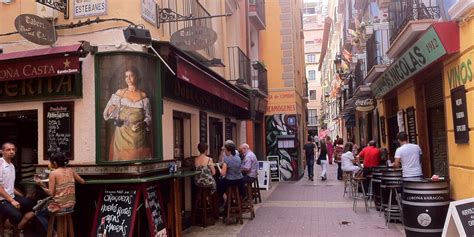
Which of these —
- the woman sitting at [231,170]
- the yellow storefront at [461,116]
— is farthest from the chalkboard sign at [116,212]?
the yellow storefront at [461,116]

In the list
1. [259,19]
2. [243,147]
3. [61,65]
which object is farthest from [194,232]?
[259,19]

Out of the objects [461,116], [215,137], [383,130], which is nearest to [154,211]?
[461,116]

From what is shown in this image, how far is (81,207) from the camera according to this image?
7.39 metres

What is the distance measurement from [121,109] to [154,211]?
66.3 inches

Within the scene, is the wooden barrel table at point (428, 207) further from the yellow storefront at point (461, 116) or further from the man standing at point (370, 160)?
the man standing at point (370, 160)

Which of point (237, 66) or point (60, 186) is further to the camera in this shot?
point (237, 66)

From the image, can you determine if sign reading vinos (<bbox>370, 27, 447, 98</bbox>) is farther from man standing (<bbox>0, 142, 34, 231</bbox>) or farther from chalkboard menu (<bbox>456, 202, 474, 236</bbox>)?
man standing (<bbox>0, 142, 34, 231</bbox>)

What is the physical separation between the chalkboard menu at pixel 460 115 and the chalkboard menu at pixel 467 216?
5.98 feet

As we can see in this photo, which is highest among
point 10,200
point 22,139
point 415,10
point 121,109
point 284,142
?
point 415,10

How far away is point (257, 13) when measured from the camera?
707 inches

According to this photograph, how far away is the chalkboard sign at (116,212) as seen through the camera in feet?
22.6

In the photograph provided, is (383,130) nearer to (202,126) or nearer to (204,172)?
Result: (202,126)

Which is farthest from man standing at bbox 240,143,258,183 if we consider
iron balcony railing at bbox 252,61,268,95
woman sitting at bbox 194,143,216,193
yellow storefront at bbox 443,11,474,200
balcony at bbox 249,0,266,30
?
balcony at bbox 249,0,266,30

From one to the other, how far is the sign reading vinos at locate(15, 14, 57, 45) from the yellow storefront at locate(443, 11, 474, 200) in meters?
6.20
